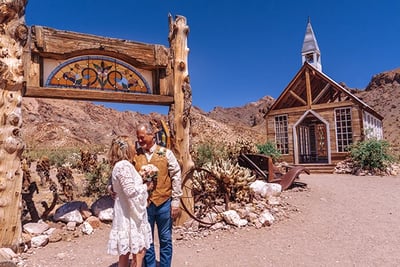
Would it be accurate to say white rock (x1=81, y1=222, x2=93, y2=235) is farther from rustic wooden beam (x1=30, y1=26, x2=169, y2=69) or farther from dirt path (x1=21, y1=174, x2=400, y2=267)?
rustic wooden beam (x1=30, y1=26, x2=169, y2=69)

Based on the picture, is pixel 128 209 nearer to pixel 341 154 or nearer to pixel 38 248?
pixel 38 248

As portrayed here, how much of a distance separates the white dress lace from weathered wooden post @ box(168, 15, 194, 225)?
2.55 m

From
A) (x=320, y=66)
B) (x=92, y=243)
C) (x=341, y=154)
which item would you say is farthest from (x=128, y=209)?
(x=320, y=66)

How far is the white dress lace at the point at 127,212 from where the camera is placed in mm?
2748

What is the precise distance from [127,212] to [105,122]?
2075 inches

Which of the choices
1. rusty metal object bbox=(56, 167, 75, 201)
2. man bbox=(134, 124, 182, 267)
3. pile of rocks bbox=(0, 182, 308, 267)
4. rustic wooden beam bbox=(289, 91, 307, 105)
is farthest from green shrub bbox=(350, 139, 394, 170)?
rusty metal object bbox=(56, 167, 75, 201)

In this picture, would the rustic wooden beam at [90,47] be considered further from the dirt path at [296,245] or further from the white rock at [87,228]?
the dirt path at [296,245]

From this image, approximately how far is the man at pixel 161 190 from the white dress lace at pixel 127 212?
1.16 ft

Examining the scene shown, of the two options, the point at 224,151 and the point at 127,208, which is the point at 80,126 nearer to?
the point at 224,151

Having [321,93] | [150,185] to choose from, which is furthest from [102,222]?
[321,93]

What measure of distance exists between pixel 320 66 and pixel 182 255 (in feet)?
53.9

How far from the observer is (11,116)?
420 centimetres

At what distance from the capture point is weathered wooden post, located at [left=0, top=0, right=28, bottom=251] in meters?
4.05

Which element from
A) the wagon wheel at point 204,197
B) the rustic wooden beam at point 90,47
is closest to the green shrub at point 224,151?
the wagon wheel at point 204,197
